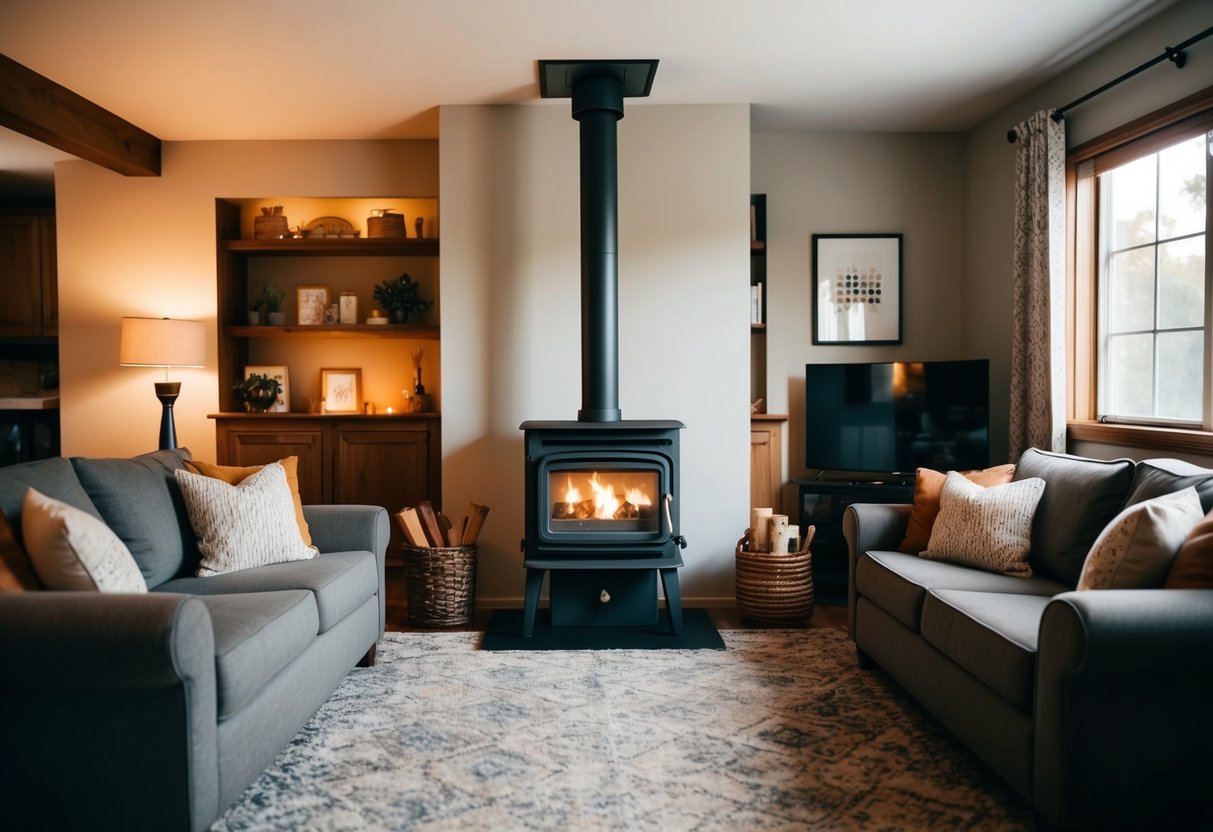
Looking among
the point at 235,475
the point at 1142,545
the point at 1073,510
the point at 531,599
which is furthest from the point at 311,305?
the point at 1142,545

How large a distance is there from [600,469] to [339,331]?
1966 millimetres

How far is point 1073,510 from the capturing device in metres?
2.85

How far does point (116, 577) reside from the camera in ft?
7.29

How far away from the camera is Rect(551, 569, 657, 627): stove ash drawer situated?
388 centimetres

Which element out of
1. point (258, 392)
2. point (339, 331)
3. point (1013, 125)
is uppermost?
point (1013, 125)

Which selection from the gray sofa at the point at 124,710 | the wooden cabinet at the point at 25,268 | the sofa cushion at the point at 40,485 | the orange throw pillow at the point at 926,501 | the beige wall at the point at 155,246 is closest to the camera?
the gray sofa at the point at 124,710

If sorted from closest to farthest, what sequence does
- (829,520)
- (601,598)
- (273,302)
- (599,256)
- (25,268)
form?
Result: (601,598), (599,256), (829,520), (273,302), (25,268)

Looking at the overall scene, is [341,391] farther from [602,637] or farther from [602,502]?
[602,637]

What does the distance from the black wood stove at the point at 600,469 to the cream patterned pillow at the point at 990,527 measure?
114cm

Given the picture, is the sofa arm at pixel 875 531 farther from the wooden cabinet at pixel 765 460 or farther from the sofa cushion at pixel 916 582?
the wooden cabinet at pixel 765 460

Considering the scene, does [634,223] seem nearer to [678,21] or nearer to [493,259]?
[493,259]

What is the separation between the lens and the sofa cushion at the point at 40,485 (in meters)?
2.29

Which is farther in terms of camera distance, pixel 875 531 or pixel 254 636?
pixel 875 531

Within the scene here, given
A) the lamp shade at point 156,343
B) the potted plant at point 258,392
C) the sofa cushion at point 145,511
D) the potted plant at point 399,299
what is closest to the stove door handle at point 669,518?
the sofa cushion at point 145,511
